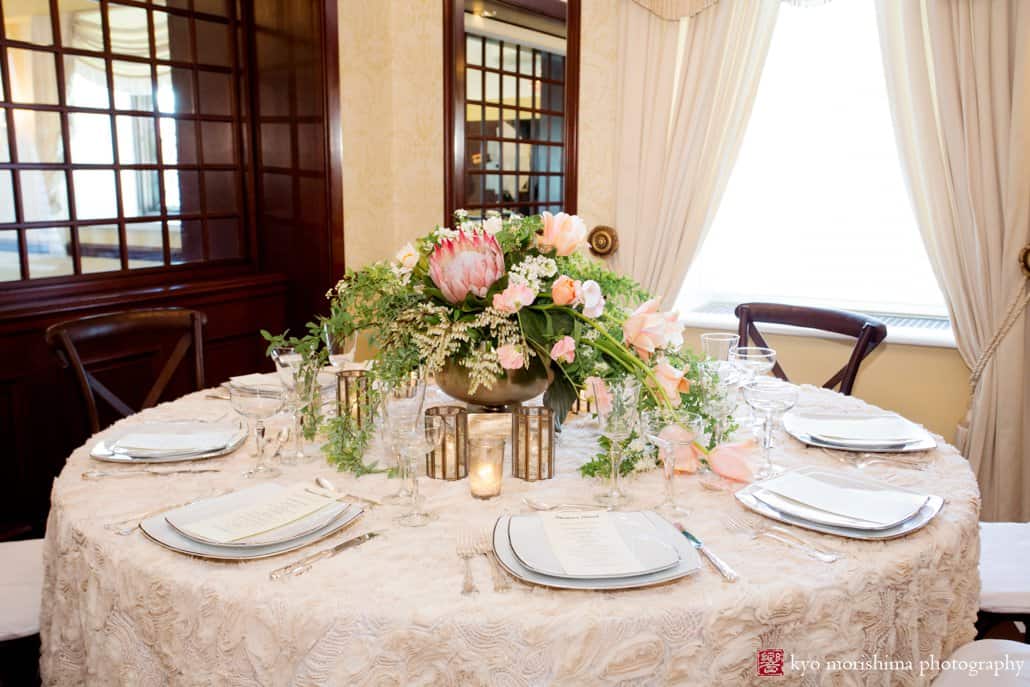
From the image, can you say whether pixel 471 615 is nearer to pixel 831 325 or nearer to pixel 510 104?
pixel 831 325

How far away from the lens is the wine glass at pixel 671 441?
1463 mm

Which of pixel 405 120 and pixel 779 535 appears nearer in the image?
pixel 779 535

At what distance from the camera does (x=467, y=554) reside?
4.28 ft

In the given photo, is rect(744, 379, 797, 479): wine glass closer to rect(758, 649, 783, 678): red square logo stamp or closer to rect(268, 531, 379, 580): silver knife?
rect(758, 649, 783, 678): red square logo stamp

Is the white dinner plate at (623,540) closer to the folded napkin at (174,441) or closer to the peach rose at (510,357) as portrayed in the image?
the peach rose at (510,357)

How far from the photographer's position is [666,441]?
1.46 meters

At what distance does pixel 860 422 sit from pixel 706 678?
0.98m

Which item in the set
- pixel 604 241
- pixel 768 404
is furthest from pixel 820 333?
pixel 768 404

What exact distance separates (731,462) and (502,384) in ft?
1.50

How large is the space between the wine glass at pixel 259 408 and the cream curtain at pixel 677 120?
231 cm

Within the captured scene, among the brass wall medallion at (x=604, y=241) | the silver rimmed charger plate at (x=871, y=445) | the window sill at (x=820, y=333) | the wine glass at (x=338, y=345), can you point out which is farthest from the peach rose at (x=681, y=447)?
the brass wall medallion at (x=604, y=241)

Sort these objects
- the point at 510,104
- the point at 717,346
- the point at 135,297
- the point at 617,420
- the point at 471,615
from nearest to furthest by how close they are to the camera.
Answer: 1. the point at 471,615
2. the point at 617,420
3. the point at 717,346
4. the point at 135,297
5. the point at 510,104

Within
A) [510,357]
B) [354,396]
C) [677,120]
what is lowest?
[354,396]

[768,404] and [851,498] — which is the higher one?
[768,404]
